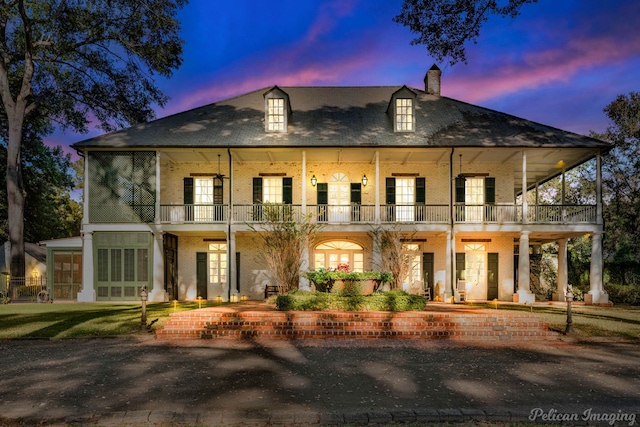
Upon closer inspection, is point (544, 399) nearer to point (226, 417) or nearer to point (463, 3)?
point (226, 417)

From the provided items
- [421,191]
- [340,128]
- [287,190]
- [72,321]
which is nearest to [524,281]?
[421,191]

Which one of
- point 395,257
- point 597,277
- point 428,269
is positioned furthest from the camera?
point 428,269

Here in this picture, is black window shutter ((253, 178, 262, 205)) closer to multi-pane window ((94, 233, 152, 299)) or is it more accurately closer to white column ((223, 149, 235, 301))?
white column ((223, 149, 235, 301))

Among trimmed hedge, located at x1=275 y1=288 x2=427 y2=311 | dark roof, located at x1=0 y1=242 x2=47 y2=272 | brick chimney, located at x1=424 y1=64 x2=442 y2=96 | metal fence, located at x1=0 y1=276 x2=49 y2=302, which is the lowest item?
metal fence, located at x1=0 y1=276 x2=49 y2=302

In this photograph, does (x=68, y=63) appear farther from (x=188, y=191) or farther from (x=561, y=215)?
(x=561, y=215)

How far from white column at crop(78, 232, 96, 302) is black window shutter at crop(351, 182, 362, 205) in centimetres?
1122

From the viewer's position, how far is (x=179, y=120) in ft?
66.2

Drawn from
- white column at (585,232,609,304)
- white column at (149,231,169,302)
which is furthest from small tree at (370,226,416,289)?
white column at (149,231,169,302)

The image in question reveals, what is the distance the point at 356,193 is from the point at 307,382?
13821 mm

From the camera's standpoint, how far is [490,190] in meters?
19.9

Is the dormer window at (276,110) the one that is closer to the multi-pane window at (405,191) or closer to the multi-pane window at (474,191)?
the multi-pane window at (405,191)

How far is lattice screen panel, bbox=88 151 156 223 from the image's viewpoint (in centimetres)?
1828

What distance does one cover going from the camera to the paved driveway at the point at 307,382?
5.21 meters

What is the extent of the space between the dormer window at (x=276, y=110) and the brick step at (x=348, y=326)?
10335mm
